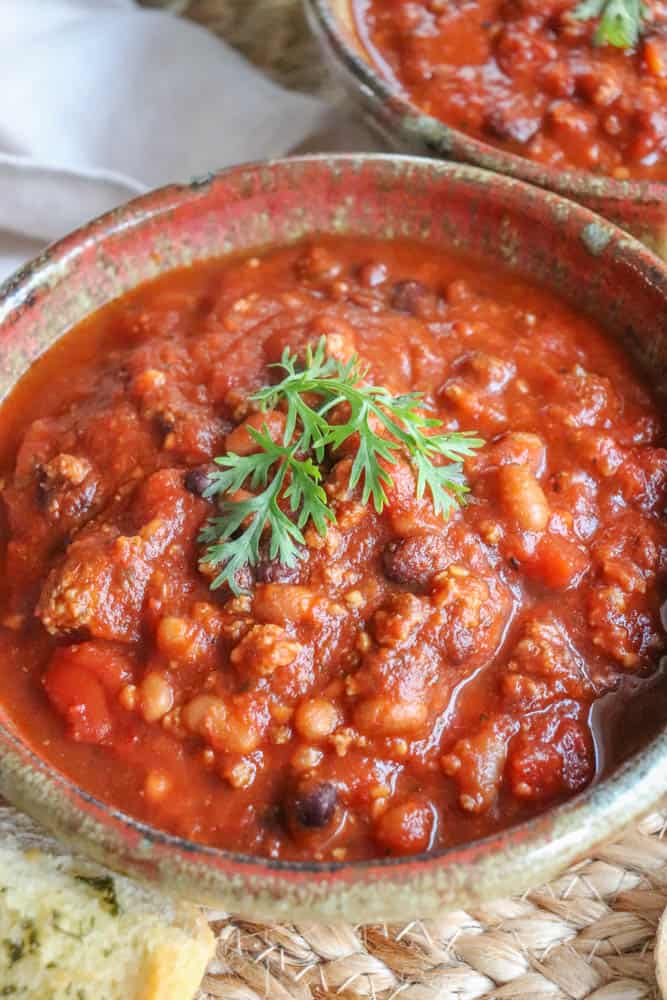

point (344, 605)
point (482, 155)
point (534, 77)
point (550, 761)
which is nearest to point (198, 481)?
point (344, 605)

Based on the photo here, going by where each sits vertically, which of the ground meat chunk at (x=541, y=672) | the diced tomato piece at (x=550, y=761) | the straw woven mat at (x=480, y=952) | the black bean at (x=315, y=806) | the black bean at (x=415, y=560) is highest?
the black bean at (x=415, y=560)

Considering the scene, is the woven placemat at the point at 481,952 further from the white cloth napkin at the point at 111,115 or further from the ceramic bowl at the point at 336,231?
the white cloth napkin at the point at 111,115

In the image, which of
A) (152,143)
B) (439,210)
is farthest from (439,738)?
(152,143)

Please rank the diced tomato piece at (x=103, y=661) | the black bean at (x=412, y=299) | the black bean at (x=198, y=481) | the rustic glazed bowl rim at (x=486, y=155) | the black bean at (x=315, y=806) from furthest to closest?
the rustic glazed bowl rim at (x=486, y=155) → the black bean at (x=412, y=299) → the black bean at (x=198, y=481) → the diced tomato piece at (x=103, y=661) → the black bean at (x=315, y=806)

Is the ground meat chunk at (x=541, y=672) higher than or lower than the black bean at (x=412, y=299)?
lower

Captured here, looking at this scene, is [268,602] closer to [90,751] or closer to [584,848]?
[90,751]

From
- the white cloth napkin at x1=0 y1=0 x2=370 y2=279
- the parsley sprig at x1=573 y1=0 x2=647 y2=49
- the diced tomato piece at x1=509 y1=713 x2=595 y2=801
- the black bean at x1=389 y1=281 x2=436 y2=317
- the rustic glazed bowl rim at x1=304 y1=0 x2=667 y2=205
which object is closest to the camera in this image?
the diced tomato piece at x1=509 y1=713 x2=595 y2=801

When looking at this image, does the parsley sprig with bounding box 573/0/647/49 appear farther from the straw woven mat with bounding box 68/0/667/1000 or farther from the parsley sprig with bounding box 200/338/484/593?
the straw woven mat with bounding box 68/0/667/1000

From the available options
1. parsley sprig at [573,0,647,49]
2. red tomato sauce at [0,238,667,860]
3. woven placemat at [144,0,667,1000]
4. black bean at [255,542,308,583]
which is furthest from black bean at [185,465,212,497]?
parsley sprig at [573,0,647,49]

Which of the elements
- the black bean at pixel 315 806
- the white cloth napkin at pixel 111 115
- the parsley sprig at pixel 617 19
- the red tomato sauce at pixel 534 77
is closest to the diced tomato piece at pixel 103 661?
the black bean at pixel 315 806
